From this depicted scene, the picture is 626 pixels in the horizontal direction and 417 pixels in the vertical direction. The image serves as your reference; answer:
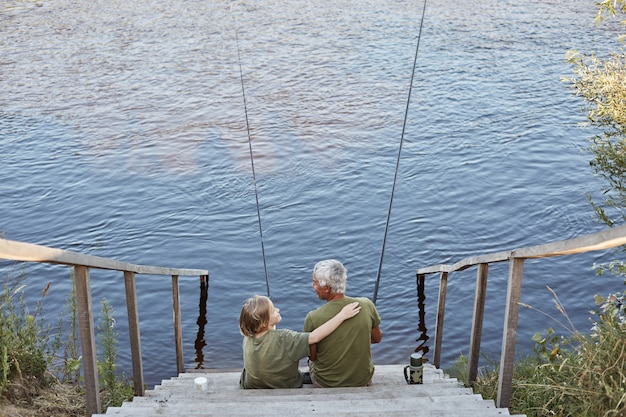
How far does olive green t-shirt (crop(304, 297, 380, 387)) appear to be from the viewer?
17.0 ft

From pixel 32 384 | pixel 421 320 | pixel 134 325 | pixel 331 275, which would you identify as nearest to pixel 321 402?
pixel 331 275

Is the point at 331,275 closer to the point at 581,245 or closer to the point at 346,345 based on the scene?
the point at 346,345

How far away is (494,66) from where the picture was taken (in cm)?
1770

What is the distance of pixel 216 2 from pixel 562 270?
15752 millimetres

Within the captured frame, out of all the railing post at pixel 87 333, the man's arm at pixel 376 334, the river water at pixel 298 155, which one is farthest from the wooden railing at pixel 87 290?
the river water at pixel 298 155

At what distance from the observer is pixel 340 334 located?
519 cm

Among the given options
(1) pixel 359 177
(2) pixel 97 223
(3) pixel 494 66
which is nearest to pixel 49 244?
(2) pixel 97 223

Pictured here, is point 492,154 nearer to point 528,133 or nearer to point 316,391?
point 528,133

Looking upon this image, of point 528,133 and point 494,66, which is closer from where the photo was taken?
point 528,133

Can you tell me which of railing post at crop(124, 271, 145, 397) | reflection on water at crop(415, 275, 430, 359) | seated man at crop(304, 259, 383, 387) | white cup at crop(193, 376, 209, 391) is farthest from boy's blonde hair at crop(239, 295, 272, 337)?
reflection on water at crop(415, 275, 430, 359)

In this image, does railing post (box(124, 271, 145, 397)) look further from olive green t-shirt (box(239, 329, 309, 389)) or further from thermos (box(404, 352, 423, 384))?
thermos (box(404, 352, 423, 384))

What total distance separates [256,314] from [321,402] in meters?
0.78

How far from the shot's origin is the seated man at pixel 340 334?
5.14 metres

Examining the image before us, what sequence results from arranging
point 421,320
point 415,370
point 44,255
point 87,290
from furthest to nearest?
point 421,320 → point 415,370 → point 87,290 → point 44,255
